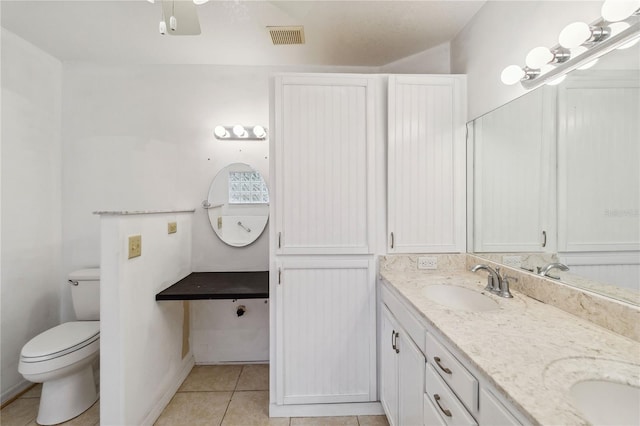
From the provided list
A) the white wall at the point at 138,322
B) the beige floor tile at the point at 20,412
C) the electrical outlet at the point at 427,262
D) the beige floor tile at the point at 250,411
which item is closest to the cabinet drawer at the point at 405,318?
the electrical outlet at the point at 427,262

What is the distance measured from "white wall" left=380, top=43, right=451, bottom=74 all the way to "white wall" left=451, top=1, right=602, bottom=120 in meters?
0.09

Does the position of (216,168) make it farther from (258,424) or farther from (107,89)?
(258,424)

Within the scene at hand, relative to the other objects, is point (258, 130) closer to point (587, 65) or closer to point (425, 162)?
point (425, 162)

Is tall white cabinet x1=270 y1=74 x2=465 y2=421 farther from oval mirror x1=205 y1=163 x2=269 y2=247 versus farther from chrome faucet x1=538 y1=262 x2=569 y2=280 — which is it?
oval mirror x1=205 y1=163 x2=269 y2=247

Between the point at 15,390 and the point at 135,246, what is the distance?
162cm

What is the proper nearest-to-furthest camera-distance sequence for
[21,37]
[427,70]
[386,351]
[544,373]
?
1. [544,373]
2. [386,351]
3. [21,37]
4. [427,70]

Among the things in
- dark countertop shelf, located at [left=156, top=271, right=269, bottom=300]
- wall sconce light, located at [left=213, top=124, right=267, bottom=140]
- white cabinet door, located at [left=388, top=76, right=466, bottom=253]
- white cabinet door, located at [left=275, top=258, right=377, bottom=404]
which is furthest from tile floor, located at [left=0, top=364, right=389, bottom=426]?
wall sconce light, located at [left=213, top=124, right=267, bottom=140]

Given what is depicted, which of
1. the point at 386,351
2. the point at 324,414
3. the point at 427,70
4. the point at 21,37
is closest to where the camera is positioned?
the point at 386,351

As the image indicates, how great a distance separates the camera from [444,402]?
95cm

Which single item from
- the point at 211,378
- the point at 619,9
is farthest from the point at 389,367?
the point at 619,9

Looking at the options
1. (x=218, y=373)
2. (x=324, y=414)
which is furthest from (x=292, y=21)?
(x=218, y=373)

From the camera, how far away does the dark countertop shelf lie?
68.4 inches

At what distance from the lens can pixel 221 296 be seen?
1.74 metres

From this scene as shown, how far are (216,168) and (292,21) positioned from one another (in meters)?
→ 1.26
